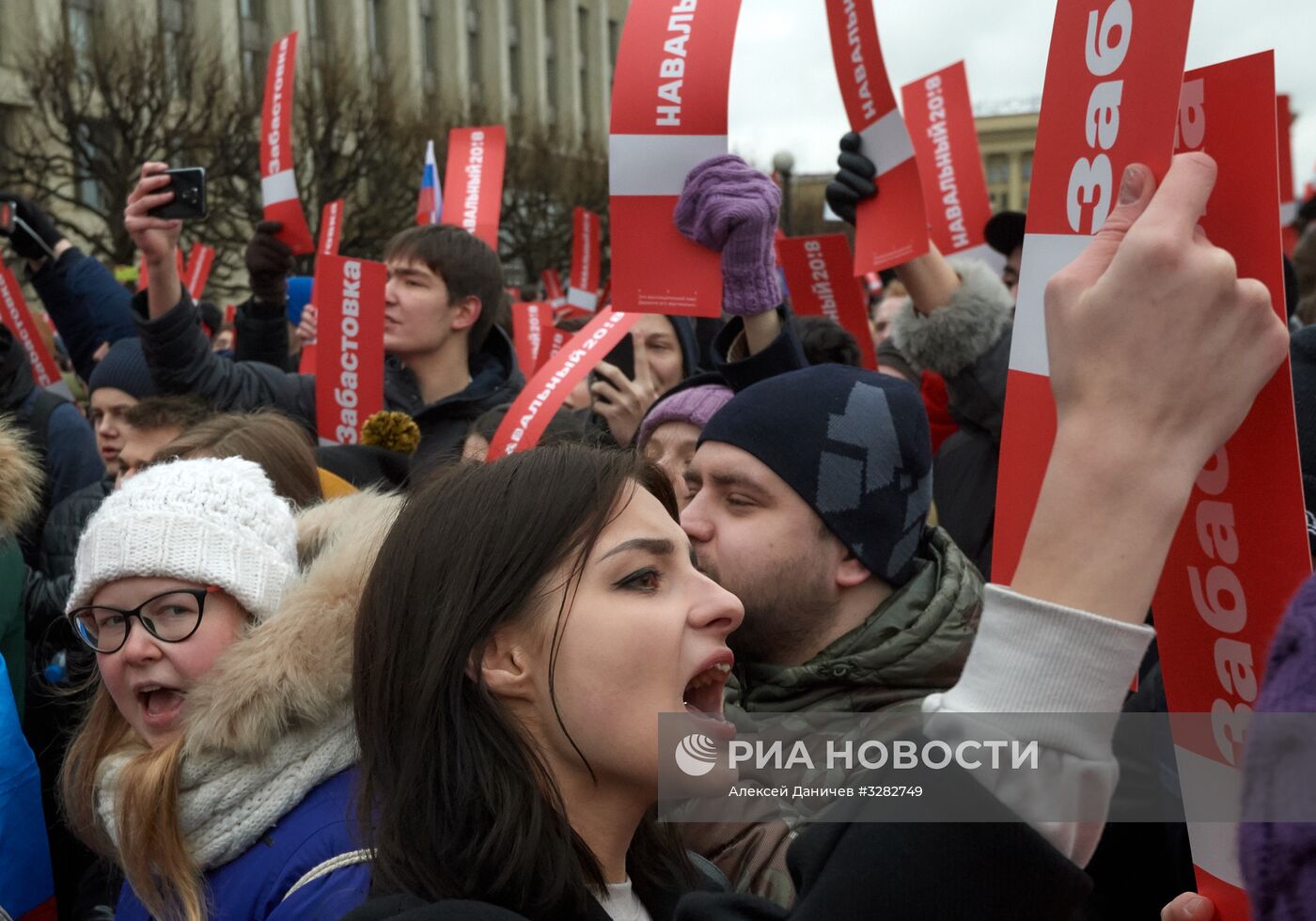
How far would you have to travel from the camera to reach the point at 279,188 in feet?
17.2

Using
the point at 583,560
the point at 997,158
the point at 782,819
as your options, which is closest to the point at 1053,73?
the point at 583,560

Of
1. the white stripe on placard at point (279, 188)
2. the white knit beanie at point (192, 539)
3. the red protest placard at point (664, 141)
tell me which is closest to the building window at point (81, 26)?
the white stripe on placard at point (279, 188)

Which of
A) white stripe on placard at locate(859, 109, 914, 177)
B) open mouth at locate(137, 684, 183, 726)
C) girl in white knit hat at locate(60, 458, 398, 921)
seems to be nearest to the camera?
girl in white knit hat at locate(60, 458, 398, 921)

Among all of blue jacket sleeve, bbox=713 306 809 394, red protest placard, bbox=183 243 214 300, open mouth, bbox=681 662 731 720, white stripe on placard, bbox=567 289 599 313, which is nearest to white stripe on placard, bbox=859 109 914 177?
blue jacket sleeve, bbox=713 306 809 394

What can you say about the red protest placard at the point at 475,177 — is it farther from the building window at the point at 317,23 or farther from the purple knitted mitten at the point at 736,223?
the building window at the point at 317,23

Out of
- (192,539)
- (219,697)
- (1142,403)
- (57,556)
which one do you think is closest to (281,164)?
(57,556)

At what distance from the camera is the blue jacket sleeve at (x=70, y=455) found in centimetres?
457

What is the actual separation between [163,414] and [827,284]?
2.29m

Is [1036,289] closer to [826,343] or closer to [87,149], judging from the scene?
[826,343]

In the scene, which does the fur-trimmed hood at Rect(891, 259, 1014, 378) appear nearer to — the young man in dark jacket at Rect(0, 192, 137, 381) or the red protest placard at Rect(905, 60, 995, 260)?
the red protest placard at Rect(905, 60, 995, 260)

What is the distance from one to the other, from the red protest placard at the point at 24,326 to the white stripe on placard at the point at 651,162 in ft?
11.9

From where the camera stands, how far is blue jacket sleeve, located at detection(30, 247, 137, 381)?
531 centimetres

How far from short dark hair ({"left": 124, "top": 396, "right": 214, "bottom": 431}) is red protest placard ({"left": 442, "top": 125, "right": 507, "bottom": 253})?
6.03ft

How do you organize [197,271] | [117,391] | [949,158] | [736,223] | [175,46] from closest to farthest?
1. [736,223]
2. [117,391]
3. [949,158]
4. [197,271]
5. [175,46]
